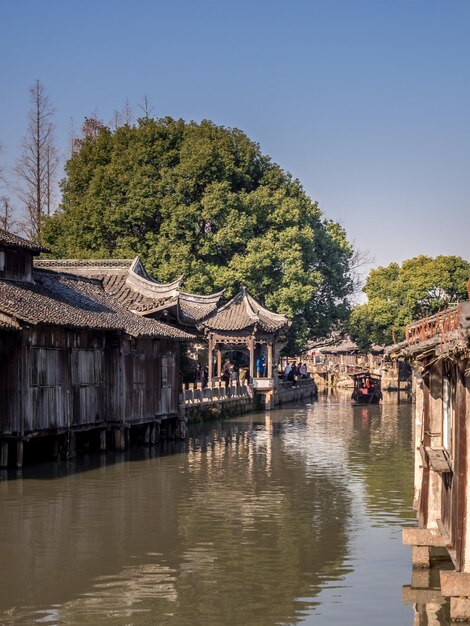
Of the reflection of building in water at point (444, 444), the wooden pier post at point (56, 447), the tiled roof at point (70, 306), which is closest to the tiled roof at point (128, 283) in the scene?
the tiled roof at point (70, 306)

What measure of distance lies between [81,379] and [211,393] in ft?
50.5

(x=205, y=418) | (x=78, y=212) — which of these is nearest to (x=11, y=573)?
(x=205, y=418)

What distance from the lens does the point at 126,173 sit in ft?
182

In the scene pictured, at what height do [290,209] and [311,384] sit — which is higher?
[290,209]

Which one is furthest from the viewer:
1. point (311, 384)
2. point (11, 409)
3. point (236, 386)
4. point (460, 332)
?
point (311, 384)

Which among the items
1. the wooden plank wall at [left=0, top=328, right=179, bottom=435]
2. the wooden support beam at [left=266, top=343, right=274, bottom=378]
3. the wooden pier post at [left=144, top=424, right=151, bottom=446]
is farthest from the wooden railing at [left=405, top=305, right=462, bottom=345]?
the wooden support beam at [left=266, top=343, right=274, bottom=378]

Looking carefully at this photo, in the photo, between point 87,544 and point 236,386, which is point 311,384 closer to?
point 236,386

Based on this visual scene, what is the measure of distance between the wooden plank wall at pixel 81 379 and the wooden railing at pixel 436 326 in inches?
485

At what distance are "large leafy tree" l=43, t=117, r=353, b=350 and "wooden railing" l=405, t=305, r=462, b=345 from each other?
127 ft

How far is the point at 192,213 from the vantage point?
180ft

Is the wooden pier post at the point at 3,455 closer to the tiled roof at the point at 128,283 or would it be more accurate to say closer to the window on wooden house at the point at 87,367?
the window on wooden house at the point at 87,367

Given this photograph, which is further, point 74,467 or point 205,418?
point 205,418

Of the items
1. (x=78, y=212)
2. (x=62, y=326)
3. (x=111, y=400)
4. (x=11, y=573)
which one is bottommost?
(x=11, y=573)

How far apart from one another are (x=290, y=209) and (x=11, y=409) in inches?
1332
